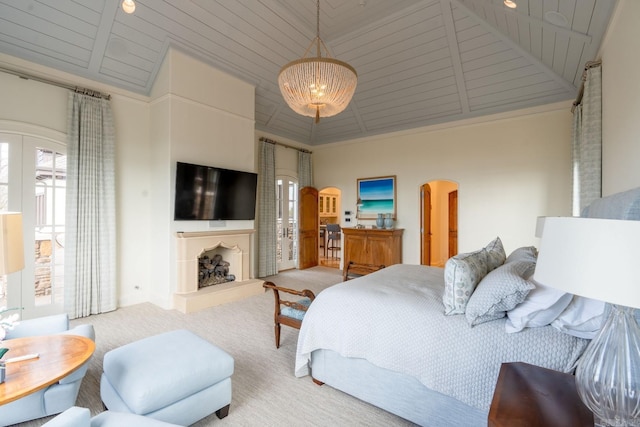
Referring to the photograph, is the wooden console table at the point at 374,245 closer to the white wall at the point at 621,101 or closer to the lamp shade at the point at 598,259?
the white wall at the point at 621,101

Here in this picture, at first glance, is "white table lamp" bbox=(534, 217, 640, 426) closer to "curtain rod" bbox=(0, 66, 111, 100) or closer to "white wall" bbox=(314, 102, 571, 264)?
"white wall" bbox=(314, 102, 571, 264)

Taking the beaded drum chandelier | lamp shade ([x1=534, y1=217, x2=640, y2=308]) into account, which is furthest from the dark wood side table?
the beaded drum chandelier

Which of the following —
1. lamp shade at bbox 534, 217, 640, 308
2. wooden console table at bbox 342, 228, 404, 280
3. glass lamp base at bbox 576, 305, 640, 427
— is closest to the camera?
lamp shade at bbox 534, 217, 640, 308

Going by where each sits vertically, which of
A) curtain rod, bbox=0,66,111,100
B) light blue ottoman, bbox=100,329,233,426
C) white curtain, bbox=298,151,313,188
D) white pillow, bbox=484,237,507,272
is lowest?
light blue ottoman, bbox=100,329,233,426

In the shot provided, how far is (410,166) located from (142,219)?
515cm

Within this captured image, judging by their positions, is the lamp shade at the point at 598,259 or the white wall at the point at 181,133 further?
the white wall at the point at 181,133

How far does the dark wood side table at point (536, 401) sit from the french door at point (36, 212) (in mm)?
5028

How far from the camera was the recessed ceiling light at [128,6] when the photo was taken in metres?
3.56

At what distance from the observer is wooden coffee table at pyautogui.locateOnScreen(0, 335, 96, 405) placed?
4.73ft

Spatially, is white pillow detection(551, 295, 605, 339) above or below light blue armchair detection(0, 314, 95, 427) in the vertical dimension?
above

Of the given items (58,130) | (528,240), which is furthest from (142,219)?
(528,240)

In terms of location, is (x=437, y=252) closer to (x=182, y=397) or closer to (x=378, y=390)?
(x=378, y=390)

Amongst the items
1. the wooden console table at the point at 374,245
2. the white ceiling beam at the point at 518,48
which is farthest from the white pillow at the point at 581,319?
the wooden console table at the point at 374,245

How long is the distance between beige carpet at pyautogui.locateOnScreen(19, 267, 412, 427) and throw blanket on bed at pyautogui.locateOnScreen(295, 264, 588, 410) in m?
0.30
